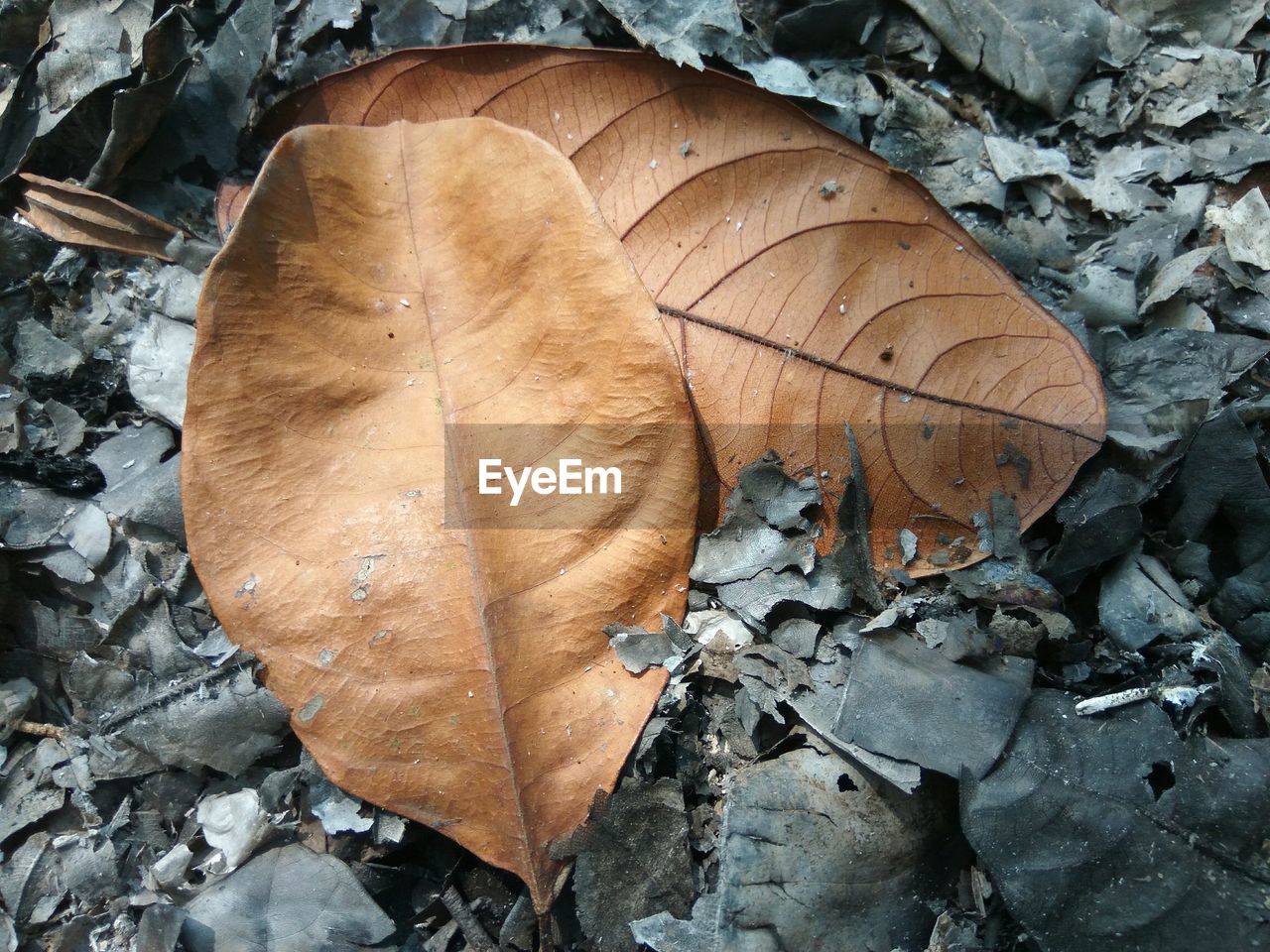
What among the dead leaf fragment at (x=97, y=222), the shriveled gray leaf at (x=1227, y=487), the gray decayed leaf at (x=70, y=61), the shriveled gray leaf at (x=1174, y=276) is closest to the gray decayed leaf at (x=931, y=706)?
the shriveled gray leaf at (x=1227, y=487)

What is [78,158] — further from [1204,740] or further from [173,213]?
[1204,740]

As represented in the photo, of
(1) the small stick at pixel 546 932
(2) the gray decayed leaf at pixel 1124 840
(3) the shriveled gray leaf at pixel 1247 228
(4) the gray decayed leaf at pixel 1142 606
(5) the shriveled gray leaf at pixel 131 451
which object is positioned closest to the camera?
(2) the gray decayed leaf at pixel 1124 840

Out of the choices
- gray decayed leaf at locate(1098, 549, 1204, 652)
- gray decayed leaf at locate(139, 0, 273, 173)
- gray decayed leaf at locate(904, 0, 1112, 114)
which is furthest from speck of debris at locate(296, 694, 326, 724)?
gray decayed leaf at locate(904, 0, 1112, 114)

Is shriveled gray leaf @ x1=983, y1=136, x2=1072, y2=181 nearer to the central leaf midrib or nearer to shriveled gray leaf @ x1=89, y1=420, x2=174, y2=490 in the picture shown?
the central leaf midrib

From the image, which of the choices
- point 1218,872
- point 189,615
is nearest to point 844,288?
point 1218,872

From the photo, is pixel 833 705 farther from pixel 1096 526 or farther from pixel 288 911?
pixel 288 911

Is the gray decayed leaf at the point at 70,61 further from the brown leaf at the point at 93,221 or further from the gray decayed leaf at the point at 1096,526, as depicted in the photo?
the gray decayed leaf at the point at 1096,526

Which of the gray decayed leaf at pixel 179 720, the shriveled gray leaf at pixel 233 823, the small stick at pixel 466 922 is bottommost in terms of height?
the small stick at pixel 466 922
